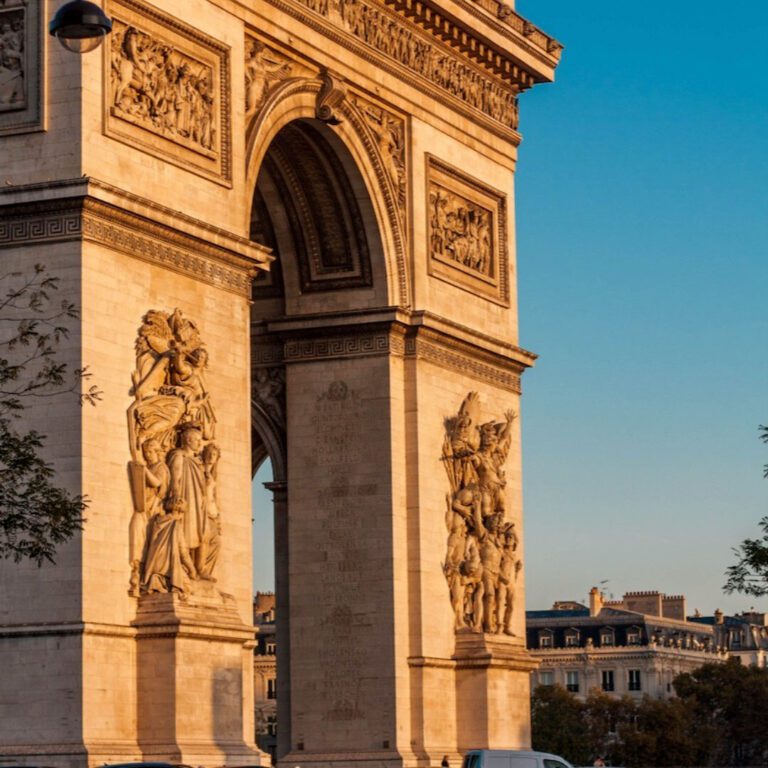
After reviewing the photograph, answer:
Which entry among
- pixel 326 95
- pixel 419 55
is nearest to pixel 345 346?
pixel 326 95

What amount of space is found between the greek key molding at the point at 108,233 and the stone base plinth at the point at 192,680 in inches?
192

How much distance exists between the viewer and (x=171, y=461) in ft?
116

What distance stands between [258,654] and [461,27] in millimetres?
63388

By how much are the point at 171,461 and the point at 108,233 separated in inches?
138

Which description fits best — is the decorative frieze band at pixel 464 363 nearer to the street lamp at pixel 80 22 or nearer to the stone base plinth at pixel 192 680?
the stone base plinth at pixel 192 680

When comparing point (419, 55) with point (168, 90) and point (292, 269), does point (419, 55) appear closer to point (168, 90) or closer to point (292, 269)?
point (292, 269)

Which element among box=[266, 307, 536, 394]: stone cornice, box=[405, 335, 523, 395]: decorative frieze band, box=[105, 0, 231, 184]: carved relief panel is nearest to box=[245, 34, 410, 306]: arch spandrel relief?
box=[266, 307, 536, 394]: stone cornice

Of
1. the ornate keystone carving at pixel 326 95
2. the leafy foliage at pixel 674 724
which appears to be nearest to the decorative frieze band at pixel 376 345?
the ornate keystone carving at pixel 326 95

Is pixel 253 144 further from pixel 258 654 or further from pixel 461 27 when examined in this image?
pixel 258 654

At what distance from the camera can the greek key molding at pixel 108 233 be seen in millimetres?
34000

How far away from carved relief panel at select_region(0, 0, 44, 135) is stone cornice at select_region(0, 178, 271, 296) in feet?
3.48

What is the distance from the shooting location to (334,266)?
44188 millimetres

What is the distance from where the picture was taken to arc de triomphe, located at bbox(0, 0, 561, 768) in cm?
3397

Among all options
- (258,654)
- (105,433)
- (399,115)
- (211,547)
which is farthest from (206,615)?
(258,654)
